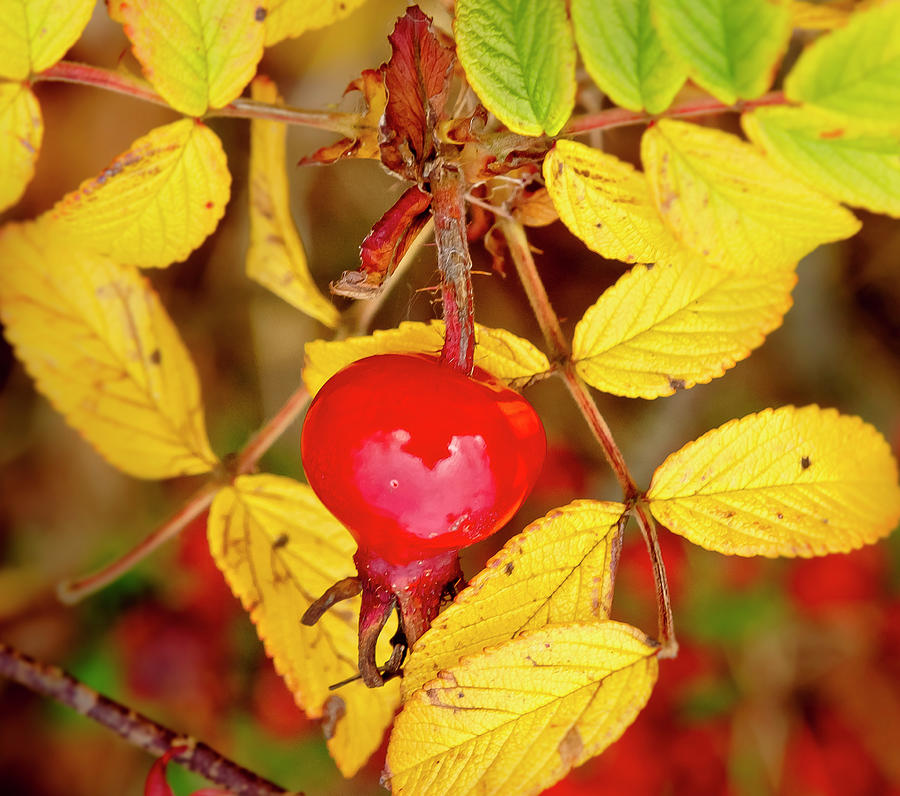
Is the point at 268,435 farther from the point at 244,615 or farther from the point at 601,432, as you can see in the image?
the point at 244,615

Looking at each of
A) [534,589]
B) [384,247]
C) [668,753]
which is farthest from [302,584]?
[668,753]

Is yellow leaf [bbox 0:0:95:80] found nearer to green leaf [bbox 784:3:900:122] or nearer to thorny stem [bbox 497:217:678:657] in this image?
thorny stem [bbox 497:217:678:657]

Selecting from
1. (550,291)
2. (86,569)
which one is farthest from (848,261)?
(86,569)

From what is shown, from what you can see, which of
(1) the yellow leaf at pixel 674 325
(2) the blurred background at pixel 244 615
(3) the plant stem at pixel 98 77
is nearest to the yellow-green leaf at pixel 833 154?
(1) the yellow leaf at pixel 674 325

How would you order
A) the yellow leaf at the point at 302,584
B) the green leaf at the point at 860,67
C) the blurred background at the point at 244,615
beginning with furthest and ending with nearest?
the blurred background at the point at 244,615, the yellow leaf at the point at 302,584, the green leaf at the point at 860,67

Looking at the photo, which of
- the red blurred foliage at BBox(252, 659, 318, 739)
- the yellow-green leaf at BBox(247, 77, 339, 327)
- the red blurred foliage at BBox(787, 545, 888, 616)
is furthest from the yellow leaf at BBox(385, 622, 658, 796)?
the red blurred foliage at BBox(787, 545, 888, 616)

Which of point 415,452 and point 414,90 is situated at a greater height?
point 414,90

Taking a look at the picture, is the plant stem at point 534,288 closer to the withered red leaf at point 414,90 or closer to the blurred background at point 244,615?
the withered red leaf at point 414,90
